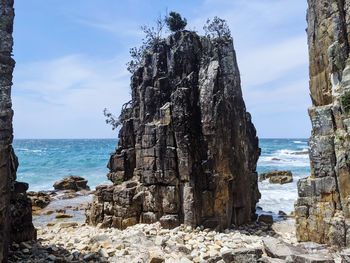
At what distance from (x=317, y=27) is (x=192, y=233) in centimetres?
1053

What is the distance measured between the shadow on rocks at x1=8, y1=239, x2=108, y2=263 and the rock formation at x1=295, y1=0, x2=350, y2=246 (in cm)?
830

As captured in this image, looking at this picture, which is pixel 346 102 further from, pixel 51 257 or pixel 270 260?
pixel 51 257

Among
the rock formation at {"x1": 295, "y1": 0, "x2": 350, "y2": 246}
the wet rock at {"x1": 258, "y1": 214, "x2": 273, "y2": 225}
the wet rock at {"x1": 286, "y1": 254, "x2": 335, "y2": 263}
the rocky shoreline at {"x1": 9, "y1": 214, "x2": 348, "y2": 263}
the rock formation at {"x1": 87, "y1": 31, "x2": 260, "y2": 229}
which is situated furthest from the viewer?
the wet rock at {"x1": 258, "y1": 214, "x2": 273, "y2": 225}

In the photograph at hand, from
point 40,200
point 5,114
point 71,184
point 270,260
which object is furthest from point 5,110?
point 71,184

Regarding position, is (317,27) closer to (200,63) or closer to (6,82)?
(200,63)

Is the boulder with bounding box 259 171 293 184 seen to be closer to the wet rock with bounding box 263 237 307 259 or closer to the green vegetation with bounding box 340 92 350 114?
the green vegetation with bounding box 340 92 350 114

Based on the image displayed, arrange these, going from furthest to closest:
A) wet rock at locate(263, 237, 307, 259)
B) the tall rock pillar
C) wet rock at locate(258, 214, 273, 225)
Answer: wet rock at locate(258, 214, 273, 225) → wet rock at locate(263, 237, 307, 259) → the tall rock pillar

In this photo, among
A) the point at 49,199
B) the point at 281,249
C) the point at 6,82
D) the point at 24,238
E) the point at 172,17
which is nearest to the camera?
the point at 6,82

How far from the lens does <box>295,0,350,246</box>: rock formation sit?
571 inches

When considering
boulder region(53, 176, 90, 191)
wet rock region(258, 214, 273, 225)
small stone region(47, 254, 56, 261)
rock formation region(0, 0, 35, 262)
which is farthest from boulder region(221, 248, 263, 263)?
boulder region(53, 176, 90, 191)

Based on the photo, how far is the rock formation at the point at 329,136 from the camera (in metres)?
14.5

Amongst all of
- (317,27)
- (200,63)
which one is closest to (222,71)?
(200,63)

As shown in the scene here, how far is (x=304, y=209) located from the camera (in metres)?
15.9

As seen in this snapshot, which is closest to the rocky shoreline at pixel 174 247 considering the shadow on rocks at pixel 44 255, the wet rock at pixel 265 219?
the shadow on rocks at pixel 44 255
